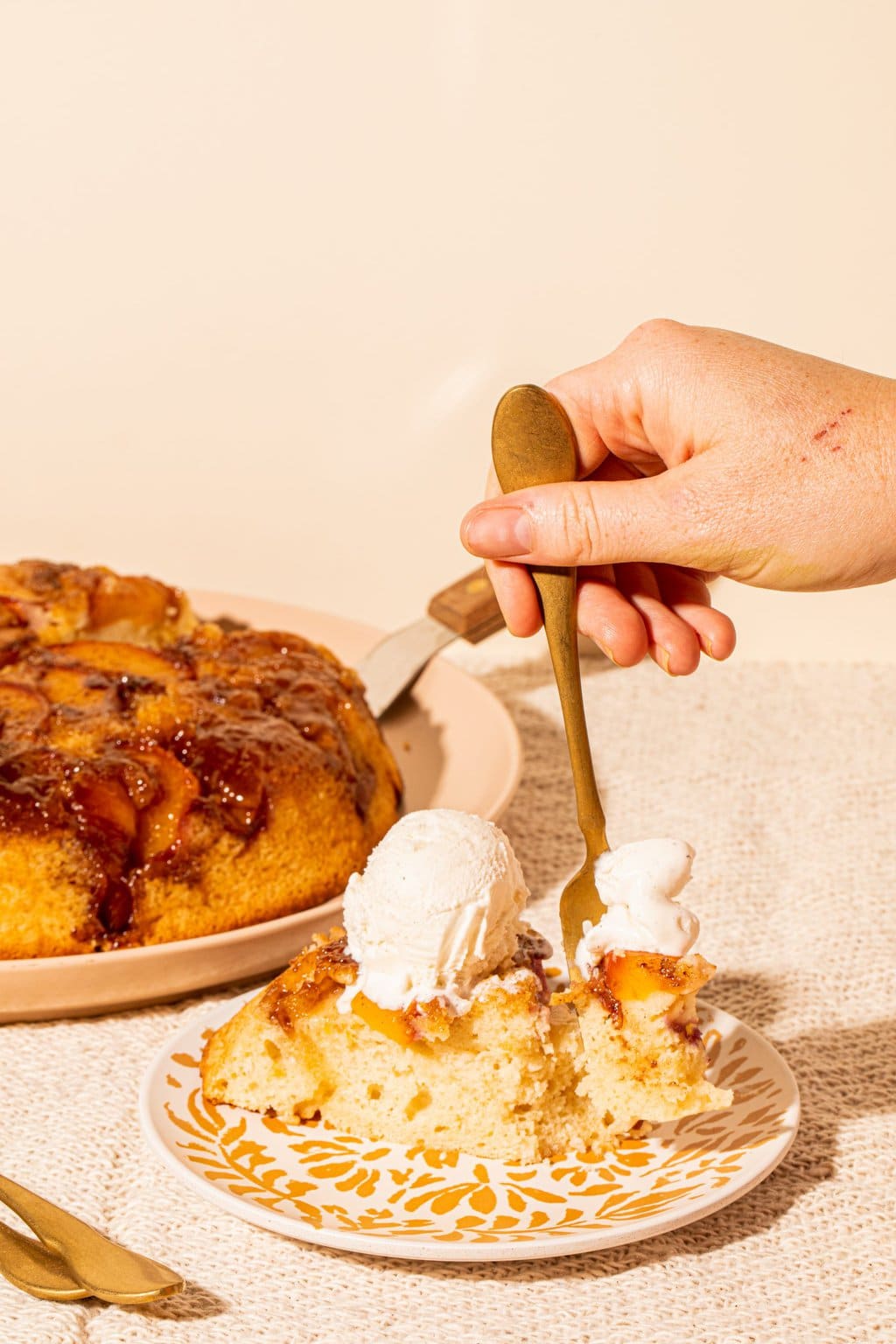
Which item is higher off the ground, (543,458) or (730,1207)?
(543,458)

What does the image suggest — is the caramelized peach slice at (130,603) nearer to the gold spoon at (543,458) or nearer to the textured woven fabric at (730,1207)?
the textured woven fabric at (730,1207)

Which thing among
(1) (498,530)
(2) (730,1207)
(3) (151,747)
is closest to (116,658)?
(3) (151,747)

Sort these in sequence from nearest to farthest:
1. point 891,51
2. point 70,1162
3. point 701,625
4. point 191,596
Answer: point 70,1162 < point 701,625 < point 191,596 < point 891,51

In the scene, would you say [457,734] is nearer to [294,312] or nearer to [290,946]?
[290,946]

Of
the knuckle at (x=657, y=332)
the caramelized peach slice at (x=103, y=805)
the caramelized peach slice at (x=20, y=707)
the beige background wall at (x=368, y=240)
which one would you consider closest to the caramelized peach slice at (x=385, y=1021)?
the caramelized peach slice at (x=103, y=805)

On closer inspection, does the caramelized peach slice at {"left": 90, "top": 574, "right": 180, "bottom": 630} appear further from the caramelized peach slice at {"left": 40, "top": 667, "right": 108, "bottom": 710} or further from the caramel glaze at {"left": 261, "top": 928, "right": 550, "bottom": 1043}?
the caramel glaze at {"left": 261, "top": 928, "right": 550, "bottom": 1043}

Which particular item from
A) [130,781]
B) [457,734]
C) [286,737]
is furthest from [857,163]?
[130,781]

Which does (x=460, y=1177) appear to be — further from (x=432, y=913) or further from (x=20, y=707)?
(x=20, y=707)
